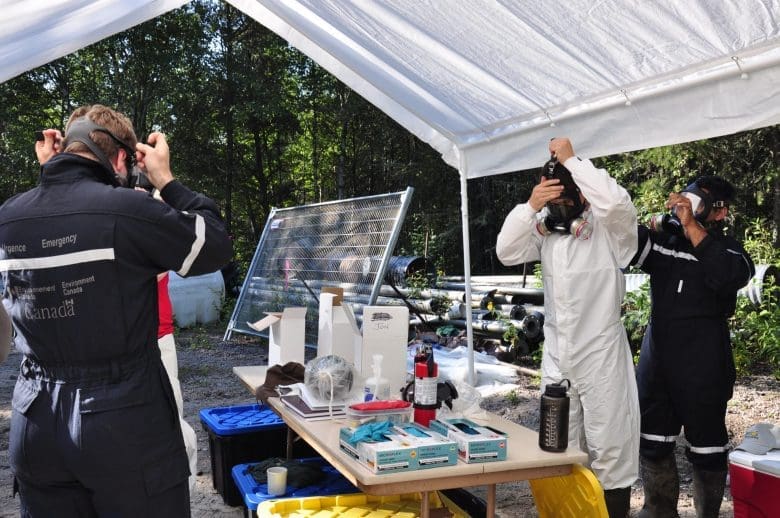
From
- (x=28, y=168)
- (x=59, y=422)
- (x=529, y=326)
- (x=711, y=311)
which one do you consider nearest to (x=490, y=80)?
(x=711, y=311)

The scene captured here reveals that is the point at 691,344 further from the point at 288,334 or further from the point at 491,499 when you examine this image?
the point at 288,334

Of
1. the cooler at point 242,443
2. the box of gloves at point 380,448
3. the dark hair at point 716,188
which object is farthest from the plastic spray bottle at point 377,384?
the dark hair at point 716,188

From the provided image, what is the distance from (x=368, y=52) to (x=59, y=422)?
3063mm

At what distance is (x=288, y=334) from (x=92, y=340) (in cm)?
202

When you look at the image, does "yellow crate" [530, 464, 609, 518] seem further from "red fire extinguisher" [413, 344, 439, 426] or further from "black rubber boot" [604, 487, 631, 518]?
"red fire extinguisher" [413, 344, 439, 426]

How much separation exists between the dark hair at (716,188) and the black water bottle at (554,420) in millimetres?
1570

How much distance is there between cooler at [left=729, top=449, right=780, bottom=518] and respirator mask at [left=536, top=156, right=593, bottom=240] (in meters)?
1.25

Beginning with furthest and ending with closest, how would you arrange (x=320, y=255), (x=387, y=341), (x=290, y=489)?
1. (x=320, y=255)
2. (x=387, y=341)
3. (x=290, y=489)

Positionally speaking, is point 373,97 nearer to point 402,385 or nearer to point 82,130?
point 402,385

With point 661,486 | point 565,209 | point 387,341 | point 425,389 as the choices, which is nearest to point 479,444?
point 425,389

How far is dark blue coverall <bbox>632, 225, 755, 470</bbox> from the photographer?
10.7ft

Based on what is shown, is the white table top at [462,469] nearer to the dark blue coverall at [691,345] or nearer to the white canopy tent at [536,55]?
the dark blue coverall at [691,345]

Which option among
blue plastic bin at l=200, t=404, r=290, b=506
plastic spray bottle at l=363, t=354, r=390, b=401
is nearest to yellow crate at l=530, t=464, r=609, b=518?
plastic spray bottle at l=363, t=354, r=390, b=401

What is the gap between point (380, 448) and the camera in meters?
2.22
